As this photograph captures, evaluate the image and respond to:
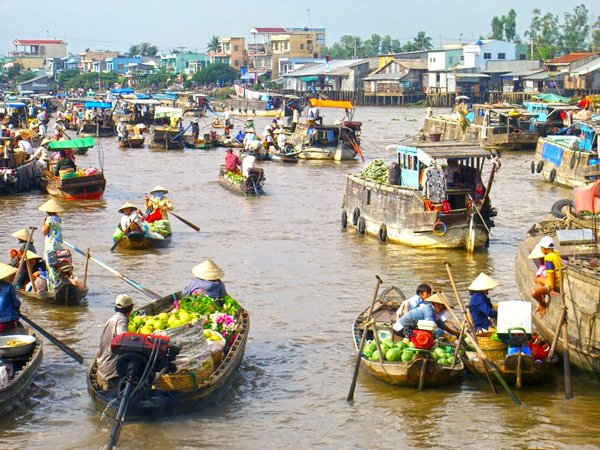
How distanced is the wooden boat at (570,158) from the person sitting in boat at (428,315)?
52.0ft

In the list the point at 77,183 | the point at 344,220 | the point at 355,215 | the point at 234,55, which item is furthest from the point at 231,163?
the point at 234,55

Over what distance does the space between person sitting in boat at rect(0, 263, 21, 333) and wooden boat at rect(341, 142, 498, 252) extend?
29.8ft

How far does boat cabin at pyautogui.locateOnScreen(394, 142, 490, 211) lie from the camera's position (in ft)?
61.4

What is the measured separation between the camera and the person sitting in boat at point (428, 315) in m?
11.5

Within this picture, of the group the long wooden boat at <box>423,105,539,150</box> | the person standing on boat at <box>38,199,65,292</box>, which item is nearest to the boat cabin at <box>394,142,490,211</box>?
the person standing on boat at <box>38,199,65,292</box>

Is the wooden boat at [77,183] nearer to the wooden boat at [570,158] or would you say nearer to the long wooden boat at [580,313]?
the wooden boat at [570,158]

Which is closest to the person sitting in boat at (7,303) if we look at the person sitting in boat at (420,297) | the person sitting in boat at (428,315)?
the person sitting in boat at (428,315)

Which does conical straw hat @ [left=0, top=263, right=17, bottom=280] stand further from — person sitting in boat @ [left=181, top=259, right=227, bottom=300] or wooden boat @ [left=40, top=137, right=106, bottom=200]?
wooden boat @ [left=40, top=137, right=106, bottom=200]

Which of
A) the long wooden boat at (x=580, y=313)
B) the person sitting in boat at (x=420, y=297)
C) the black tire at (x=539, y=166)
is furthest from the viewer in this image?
the black tire at (x=539, y=166)

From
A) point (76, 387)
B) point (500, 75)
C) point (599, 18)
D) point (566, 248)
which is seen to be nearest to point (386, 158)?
point (566, 248)

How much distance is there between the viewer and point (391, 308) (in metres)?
13.1

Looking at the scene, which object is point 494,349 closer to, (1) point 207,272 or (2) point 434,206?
(1) point 207,272

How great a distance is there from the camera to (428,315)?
1153cm

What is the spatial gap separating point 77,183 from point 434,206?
10927 millimetres
